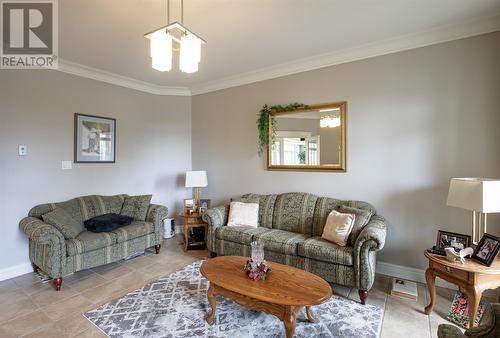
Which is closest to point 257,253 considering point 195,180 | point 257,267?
point 257,267

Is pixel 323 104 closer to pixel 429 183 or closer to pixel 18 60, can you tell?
pixel 429 183

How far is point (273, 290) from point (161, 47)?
1996 mm

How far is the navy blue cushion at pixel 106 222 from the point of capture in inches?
125

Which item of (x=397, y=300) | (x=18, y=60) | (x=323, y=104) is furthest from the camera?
(x=323, y=104)

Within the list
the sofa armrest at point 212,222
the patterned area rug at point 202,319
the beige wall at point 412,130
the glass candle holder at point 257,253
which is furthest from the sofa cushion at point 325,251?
the sofa armrest at point 212,222

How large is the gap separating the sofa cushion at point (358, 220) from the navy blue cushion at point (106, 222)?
2.81 m

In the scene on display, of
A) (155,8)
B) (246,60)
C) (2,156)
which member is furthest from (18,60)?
(246,60)

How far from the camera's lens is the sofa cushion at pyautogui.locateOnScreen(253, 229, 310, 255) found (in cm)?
278

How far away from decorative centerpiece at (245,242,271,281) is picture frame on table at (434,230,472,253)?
154 centimetres

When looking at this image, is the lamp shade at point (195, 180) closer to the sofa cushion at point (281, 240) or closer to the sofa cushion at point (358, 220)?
the sofa cushion at point (281, 240)

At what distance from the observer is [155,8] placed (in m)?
2.28

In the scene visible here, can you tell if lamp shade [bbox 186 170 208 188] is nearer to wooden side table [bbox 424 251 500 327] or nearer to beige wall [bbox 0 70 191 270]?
beige wall [bbox 0 70 191 270]

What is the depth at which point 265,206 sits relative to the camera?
11.8ft

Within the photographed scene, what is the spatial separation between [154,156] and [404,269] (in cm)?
408
